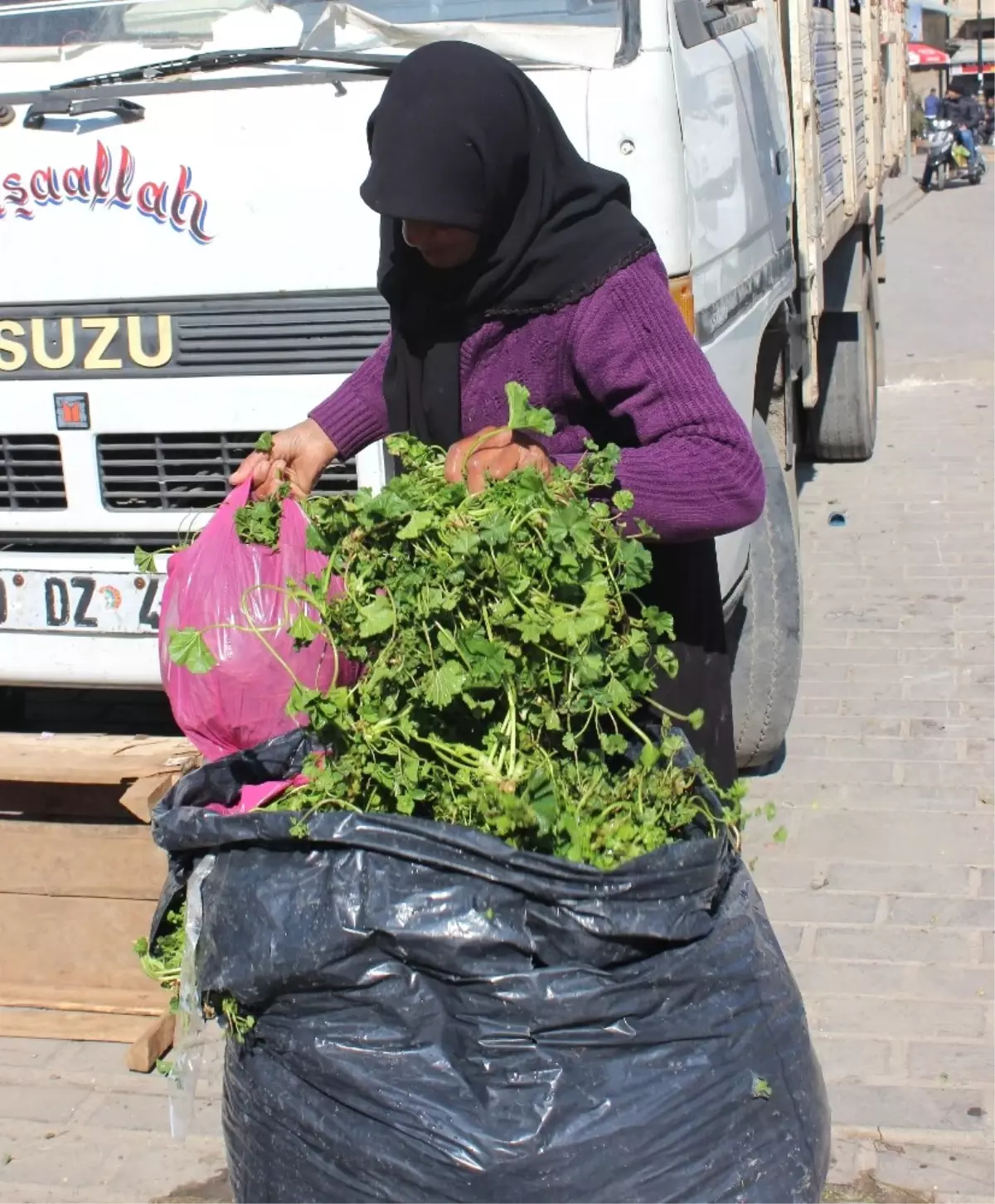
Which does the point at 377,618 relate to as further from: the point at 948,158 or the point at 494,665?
the point at 948,158

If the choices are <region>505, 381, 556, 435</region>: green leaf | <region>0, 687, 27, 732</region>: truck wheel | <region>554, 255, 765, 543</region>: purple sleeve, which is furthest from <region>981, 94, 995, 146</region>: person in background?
<region>505, 381, 556, 435</region>: green leaf

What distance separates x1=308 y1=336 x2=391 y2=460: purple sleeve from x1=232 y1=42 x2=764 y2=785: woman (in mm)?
168

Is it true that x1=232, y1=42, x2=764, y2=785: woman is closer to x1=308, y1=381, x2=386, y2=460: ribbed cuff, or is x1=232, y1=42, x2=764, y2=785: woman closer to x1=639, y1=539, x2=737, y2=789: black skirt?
x1=639, y1=539, x2=737, y2=789: black skirt

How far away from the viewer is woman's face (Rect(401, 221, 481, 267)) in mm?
2090

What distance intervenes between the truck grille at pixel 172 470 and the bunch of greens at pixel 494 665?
1550mm

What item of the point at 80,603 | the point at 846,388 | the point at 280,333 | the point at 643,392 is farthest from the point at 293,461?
the point at 846,388

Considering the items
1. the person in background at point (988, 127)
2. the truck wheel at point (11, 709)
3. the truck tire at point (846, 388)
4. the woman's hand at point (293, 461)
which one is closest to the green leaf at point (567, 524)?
the woman's hand at point (293, 461)

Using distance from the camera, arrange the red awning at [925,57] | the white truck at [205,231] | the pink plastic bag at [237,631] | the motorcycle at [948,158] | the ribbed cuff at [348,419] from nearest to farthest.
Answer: the pink plastic bag at [237,631] < the ribbed cuff at [348,419] < the white truck at [205,231] < the motorcycle at [948,158] < the red awning at [925,57]

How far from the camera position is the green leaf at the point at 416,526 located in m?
1.82

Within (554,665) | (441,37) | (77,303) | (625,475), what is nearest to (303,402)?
(77,303)

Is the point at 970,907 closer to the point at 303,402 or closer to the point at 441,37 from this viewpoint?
the point at 303,402

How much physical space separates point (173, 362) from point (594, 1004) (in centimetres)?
210

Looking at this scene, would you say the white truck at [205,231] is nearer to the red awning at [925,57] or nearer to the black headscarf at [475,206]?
the black headscarf at [475,206]

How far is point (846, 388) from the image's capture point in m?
8.07
